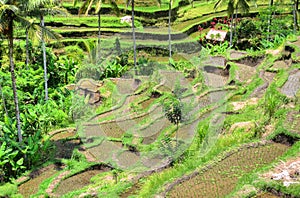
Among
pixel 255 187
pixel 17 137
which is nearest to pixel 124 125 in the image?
pixel 17 137

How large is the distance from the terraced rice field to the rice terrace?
0.03m

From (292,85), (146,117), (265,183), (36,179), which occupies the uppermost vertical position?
(292,85)

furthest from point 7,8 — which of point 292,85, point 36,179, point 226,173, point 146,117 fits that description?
point 292,85

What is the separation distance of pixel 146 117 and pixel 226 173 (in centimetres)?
734

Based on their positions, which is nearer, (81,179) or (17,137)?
(81,179)

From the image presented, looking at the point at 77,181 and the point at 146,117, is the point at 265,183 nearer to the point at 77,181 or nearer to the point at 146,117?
the point at 77,181

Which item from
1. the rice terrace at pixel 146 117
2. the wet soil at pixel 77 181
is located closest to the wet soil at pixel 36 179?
the rice terrace at pixel 146 117

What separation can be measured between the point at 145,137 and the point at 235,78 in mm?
7390

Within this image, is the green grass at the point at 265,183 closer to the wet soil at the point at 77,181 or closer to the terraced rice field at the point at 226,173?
the terraced rice field at the point at 226,173

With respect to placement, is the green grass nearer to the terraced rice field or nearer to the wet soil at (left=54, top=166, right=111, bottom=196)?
the terraced rice field

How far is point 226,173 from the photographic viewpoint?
12.1 metres

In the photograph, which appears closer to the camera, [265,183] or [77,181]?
[265,183]

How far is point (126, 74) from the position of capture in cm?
2461

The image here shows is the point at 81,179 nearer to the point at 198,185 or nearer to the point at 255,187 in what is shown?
the point at 198,185
